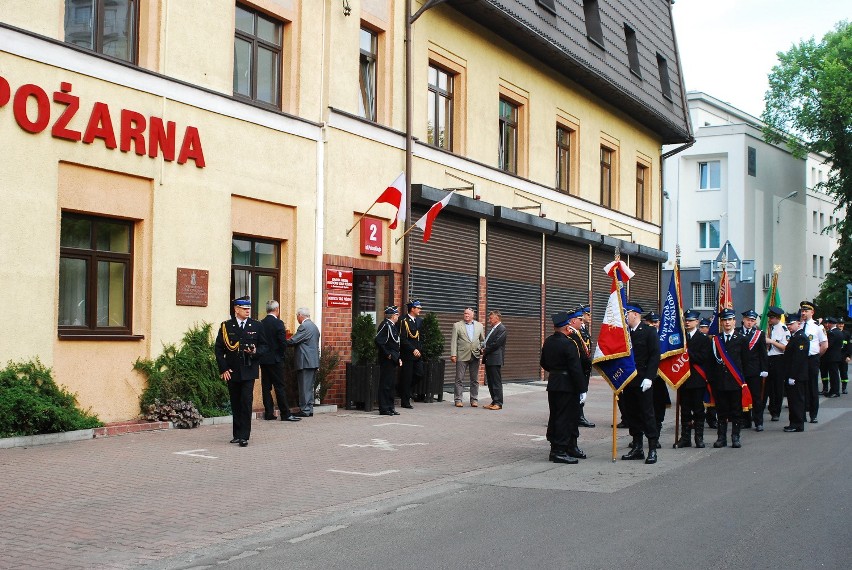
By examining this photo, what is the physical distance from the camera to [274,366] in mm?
15344

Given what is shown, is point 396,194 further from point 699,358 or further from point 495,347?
point 699,358

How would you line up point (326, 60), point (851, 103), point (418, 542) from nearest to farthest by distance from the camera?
point (418, 542) < point (326, 60) < point (851, 103)

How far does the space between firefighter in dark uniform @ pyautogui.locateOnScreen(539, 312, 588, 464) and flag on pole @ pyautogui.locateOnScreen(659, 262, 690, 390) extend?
6.24 feet

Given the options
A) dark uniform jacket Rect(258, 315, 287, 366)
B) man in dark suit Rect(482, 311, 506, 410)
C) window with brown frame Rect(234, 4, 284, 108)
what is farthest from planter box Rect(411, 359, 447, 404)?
window with brown frame Rect(234, 4, 284, 108)

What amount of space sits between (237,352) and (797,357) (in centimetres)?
911

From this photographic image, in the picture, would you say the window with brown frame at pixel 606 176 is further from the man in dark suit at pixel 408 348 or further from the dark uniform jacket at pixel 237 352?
the dark uniform jacket at pixel 237 352

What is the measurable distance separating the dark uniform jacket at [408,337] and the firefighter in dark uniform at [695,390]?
5.67 m

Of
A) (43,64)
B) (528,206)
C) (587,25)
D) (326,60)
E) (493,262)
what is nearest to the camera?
(43,64)

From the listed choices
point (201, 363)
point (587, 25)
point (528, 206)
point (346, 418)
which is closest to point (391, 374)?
point (346, 418)

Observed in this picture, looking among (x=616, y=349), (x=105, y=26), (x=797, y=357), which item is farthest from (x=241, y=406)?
(x=797, y=357)

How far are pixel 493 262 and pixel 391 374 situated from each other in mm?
7145

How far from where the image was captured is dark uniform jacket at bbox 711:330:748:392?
1348cm

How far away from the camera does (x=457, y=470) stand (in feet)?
36.7

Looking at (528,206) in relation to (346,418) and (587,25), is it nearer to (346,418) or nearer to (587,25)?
(587,25)
